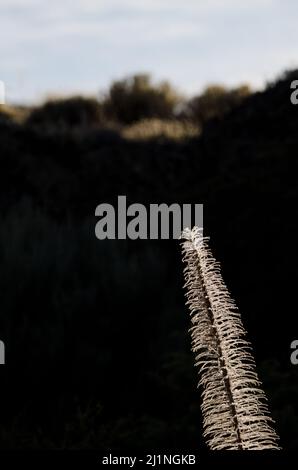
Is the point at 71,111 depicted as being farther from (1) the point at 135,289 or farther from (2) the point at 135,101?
(1) the point at 135,289

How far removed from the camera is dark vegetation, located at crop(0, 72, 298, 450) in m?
7.52

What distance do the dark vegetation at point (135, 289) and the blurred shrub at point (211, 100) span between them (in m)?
15.8

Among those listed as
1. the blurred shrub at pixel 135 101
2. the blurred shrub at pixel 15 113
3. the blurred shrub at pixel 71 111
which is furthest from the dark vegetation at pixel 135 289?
the blurred shrub at pixel 135 101

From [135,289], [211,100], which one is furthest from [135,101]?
[135,289]

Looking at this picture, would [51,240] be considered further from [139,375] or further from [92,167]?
[92,167]

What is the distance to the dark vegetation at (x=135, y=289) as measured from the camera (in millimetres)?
7523

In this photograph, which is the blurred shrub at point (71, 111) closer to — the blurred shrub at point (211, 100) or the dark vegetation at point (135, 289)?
the blurred shrub at point (211, 100)

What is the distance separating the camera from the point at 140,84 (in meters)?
36.6

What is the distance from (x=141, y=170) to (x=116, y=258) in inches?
225

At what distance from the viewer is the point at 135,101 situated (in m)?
35.8

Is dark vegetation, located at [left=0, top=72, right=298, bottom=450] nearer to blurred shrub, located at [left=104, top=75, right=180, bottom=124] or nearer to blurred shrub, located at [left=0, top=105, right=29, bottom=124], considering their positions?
blurred shrub, located at [left=0, top=105, right=29, bottom=124]

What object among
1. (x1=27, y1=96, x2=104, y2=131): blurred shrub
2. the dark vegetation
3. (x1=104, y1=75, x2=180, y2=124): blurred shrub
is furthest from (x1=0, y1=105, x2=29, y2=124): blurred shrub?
the dark vegetation

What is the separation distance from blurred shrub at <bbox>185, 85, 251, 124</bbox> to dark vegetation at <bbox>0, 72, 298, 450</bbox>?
1583 cm

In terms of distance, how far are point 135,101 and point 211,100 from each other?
14.0 ft
